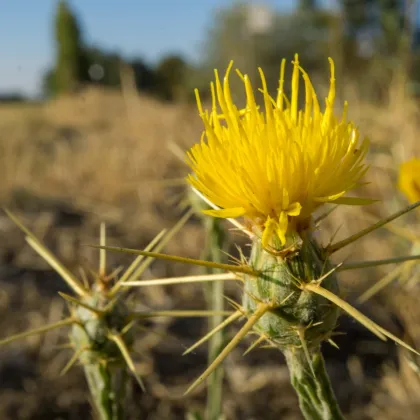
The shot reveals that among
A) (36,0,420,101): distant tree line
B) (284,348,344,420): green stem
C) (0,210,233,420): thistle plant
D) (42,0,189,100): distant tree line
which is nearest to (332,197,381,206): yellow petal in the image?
(284,348,344,420): green stem

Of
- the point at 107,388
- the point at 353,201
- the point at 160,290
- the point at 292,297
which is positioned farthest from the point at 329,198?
the point at 160,290

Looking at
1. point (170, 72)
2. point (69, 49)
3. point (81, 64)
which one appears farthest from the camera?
point (81, 64)

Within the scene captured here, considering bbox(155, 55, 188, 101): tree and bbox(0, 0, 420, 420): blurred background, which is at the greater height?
bbox(155, 55, 188, 101): tree

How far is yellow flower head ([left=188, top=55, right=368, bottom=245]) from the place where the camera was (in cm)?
81

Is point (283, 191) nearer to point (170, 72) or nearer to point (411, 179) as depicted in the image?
point (411, 179)

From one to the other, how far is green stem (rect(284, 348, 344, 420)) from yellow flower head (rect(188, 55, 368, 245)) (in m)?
0.21

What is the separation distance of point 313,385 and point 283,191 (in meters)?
0.34

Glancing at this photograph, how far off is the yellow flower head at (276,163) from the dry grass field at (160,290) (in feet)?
0.63

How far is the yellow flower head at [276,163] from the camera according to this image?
81cm

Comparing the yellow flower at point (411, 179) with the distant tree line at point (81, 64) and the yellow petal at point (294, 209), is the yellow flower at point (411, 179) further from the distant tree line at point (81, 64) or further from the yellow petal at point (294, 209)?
the distant tree line at point (81, 64)

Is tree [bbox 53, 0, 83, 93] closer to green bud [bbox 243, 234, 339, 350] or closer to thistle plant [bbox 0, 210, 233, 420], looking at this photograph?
thistle plant [bbox 0, 210, 233, 420]

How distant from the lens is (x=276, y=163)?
0.81 m

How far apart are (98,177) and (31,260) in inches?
93.8

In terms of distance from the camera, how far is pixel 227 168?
808 mm
